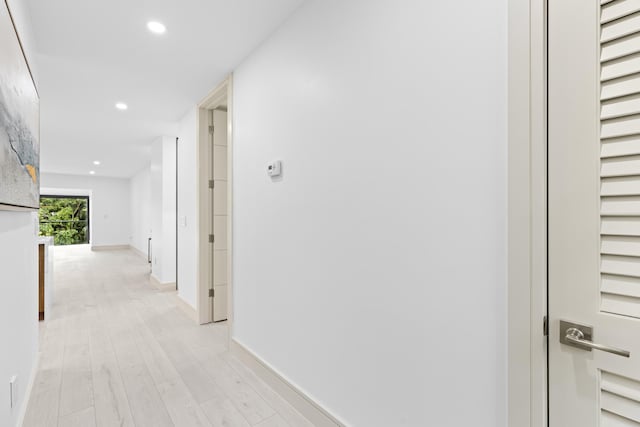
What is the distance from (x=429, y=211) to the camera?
1229mm

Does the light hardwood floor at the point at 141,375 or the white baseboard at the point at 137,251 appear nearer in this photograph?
the light hardwood floor at the point at 141,375

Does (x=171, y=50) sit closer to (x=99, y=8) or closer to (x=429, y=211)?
(x=99, y=8)

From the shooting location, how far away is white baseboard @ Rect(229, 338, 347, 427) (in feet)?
5.66

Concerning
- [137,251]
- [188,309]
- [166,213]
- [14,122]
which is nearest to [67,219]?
[137,251]

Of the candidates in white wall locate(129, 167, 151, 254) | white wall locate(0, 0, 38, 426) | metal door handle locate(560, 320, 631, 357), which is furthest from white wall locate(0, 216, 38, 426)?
white wall locate(129, 167, 151, 254)

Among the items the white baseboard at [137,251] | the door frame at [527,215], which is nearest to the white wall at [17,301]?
the door frame at [527,215]

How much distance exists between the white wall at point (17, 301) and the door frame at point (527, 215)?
2.01 meters

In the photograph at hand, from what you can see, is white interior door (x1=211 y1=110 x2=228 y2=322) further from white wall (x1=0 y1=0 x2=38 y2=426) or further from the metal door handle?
the metal door handle

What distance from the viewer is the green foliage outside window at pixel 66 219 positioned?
1157 centimetres

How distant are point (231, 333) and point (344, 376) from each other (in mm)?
1505

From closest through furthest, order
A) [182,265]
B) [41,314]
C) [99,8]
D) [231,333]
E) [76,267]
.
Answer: [99,8] → [231,333] → [41,314] → [182,265] → [76,267]

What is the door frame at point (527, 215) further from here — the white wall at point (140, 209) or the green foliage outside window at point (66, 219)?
the green foliage outside window at point (66, 219)

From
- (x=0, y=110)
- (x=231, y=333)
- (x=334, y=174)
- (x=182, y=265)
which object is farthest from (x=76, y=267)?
(x=334, y=174)

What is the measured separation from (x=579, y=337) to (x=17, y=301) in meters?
2.51
